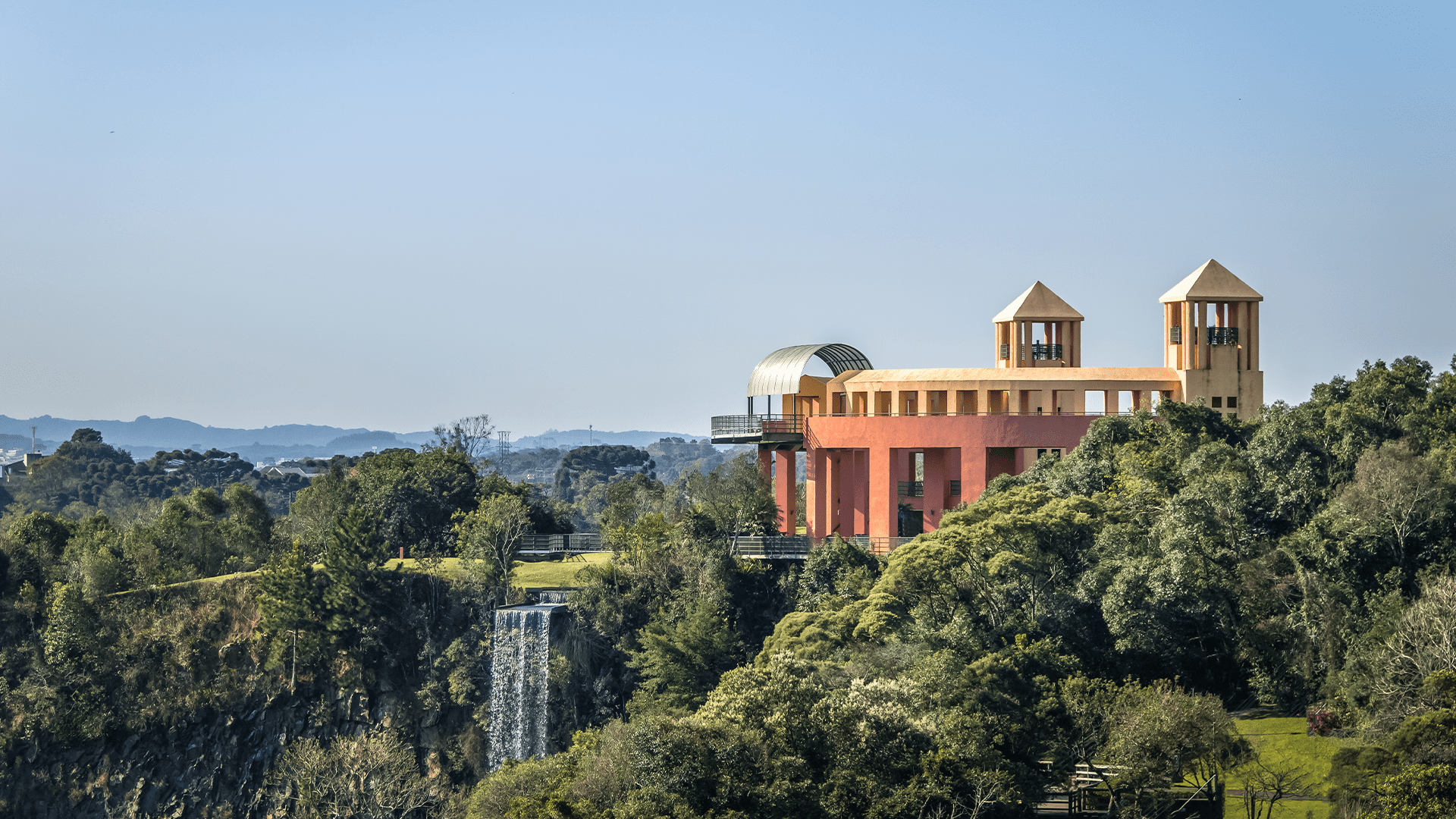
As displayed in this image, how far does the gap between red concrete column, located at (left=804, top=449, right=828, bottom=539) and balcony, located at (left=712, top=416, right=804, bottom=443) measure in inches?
44.2

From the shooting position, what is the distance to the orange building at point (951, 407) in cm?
5972

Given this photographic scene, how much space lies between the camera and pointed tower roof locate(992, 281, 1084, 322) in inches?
2749

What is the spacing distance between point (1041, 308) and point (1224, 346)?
34.0 ft

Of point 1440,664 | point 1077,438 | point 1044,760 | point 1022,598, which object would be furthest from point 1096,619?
point 1077,438

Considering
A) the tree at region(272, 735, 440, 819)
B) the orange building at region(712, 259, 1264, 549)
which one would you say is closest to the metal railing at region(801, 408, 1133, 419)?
the orange building at region(712, 259, 1264, 549)

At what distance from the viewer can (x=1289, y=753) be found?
127 feet

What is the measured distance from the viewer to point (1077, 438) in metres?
59.5

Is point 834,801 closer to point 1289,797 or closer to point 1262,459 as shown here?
point 1289,797

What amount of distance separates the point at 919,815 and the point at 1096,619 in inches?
452

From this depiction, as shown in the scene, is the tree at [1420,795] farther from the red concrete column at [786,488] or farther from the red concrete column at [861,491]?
the red concrete column at [786,488]

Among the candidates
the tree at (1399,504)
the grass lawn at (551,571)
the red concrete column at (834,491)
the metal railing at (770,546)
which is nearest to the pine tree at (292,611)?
the grass lawn at (551,571)

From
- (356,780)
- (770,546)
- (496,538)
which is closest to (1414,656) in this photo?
(770,546)

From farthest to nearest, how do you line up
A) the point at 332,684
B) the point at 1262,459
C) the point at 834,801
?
the point at 332,684 < the point at 1262,459 < the point at 834,801

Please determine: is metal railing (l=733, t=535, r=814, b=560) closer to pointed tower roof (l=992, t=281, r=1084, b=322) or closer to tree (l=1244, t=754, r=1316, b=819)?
pointed tower roof (l=992, t=281, r=1084, b=322)
